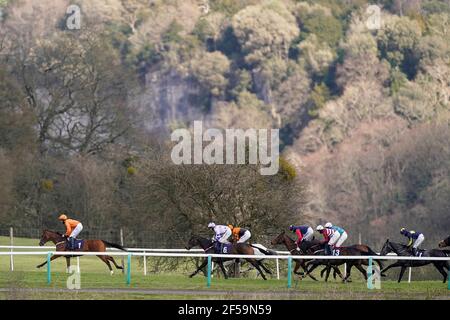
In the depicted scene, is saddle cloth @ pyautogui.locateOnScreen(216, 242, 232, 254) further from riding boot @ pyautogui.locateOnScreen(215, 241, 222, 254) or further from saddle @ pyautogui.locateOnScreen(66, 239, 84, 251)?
saddle @ pyautogui.locateOnScreen(66, 239, 84, 251)

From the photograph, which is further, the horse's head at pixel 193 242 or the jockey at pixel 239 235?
the jockey at pixel 239 235

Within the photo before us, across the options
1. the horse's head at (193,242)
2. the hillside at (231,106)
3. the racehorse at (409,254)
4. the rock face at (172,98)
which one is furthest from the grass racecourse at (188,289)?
the rock face at (172,98)

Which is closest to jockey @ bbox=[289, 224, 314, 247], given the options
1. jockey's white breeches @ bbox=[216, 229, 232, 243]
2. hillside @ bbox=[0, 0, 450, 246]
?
jockey's white breeches @ bbox=[216, 229, 232, 243]

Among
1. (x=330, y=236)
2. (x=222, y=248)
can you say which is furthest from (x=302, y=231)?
(x=222, y=248)

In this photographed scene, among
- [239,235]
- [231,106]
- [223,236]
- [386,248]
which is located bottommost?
[386,248]

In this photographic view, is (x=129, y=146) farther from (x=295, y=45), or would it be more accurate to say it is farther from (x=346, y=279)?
(x=295, y=45)

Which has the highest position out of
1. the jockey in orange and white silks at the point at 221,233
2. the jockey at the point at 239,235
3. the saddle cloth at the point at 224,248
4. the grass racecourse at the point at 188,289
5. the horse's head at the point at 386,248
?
the jockey in orange and white silks at the point at 221,233

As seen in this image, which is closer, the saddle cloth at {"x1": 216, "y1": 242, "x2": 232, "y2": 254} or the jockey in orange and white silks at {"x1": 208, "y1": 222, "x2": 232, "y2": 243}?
the saddle cloth at {"x1": 216, "y1": 242, "x2": 232, "y2": 254}

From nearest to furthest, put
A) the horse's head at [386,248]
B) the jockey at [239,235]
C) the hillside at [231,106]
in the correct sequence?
the horse's head at [386,248], the jockey at [239,235], the hillside at [231,106]

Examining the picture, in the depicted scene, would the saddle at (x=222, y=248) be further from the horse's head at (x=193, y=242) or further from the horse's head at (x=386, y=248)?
the horse's head at (x=386, y=248)

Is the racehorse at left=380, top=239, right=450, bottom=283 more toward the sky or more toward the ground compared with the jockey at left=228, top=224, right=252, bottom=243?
more toward the ground

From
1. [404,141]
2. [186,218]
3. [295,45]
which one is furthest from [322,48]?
[186,218]

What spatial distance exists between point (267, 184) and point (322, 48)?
8039 centimetres

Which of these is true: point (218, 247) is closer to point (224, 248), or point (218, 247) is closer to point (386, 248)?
point (224, 248)
